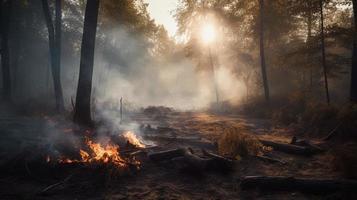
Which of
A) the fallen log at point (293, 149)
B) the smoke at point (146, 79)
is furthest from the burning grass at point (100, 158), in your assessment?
the smoke at point (146, 79)

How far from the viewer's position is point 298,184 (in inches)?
253

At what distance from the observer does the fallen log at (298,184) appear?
19.9ft

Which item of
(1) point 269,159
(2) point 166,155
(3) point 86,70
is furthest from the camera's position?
(3) point 86,70

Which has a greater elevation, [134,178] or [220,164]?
[220,164]

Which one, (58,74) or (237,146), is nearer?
(237,146)

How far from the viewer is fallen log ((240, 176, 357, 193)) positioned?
19.9 ft

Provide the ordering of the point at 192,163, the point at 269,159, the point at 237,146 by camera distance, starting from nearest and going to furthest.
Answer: the point at 192,163 → the point at 269,159 → the point at 237,146

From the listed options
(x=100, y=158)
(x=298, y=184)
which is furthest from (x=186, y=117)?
(x=298, y=184)

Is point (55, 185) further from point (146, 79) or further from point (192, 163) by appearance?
point (146, 79)

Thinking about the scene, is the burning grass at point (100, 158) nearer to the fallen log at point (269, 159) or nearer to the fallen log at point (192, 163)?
the fallen log at point (192, 163)

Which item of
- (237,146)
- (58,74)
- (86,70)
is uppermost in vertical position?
(58,74)

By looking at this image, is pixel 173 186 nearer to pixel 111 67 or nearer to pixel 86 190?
pixel 86 190

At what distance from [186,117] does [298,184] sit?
17760 mm

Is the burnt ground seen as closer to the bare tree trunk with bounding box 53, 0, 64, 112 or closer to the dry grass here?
the dry grass
